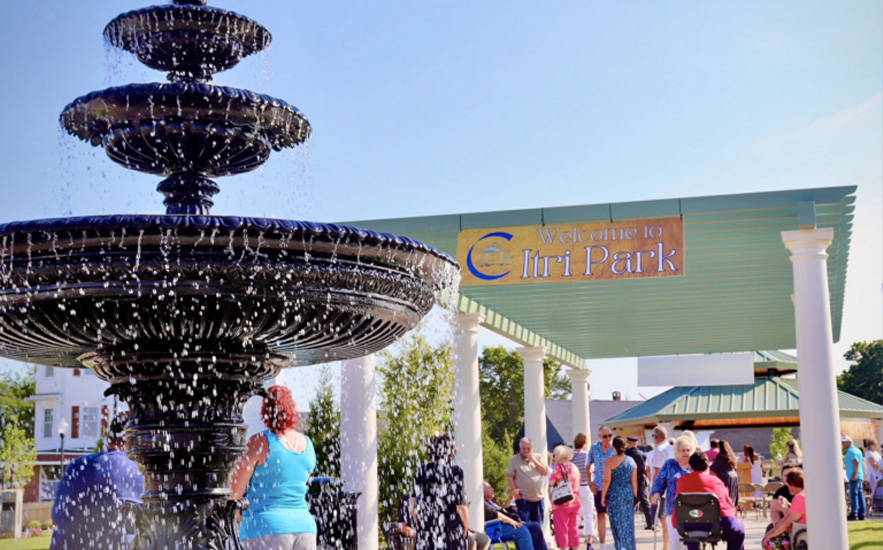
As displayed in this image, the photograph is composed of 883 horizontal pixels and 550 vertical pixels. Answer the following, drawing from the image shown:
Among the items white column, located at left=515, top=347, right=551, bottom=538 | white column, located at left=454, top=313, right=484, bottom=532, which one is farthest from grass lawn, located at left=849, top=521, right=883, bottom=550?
white column, located at left=515, top=347, right=551, bottom=538

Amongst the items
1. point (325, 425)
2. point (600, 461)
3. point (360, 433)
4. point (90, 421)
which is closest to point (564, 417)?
point (90, 421)

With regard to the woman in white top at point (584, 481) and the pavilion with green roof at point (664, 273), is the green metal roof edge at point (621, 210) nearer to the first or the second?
the pavilion with green roof at point (664, 273)

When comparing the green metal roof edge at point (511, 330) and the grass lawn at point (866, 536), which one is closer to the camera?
the grass lawn at point (866, 536)

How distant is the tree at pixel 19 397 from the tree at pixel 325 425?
35038 millimetres

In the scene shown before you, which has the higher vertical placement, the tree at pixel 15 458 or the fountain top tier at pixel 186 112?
the fountain top tier at pixel 186 112

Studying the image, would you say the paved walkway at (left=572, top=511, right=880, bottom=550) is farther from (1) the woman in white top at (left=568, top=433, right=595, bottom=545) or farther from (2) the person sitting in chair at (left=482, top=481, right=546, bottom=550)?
(2) the person sitting in chair at (left=482, top=481, right=546, bottom=550)

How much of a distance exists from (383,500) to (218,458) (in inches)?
620

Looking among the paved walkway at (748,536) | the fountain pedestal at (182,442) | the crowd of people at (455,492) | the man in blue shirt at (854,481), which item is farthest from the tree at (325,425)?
the fountain pedestal at (182,442)

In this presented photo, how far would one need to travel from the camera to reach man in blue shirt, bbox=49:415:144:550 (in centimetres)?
474

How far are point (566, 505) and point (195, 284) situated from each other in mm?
10407

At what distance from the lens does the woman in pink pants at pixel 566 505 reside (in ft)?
→ 42.8

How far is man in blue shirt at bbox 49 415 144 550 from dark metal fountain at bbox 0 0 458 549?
20.9 inches

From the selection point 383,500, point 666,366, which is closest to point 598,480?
point 383,500

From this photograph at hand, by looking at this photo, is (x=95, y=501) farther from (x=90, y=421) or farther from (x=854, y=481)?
(x=90, y=421)
